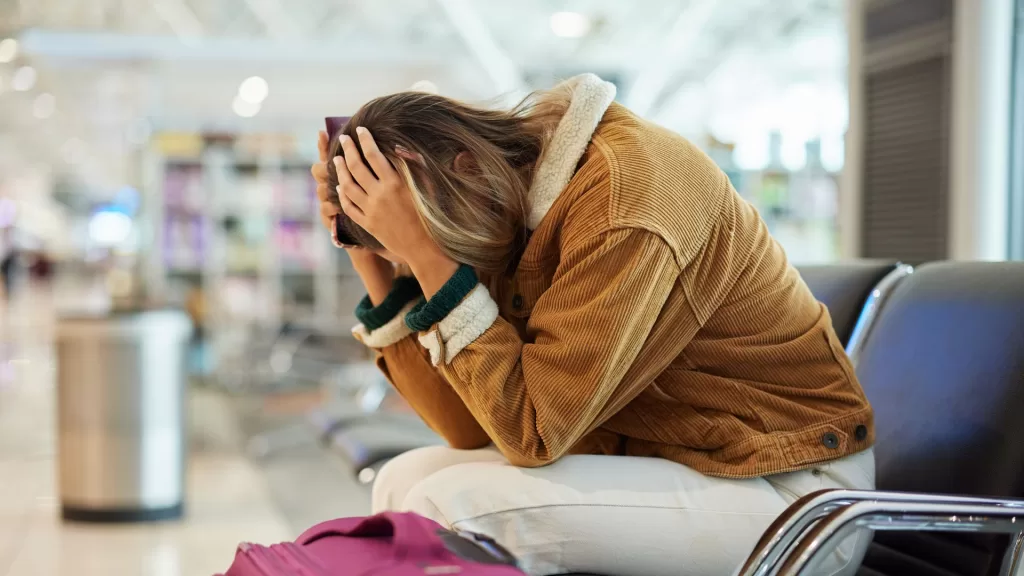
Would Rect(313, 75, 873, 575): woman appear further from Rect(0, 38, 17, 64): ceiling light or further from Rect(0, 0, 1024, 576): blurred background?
Rect(0, 38, 17, 64): ceiling light

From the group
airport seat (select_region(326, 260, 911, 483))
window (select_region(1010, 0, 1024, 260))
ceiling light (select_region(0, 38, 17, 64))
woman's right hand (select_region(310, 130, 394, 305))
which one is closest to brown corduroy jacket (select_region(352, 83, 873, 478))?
woman's right hand (select_region(310, 130, 394, 305))

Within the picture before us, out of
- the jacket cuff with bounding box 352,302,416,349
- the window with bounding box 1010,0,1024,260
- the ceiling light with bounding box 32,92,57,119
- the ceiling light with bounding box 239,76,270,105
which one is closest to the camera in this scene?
the jacket cuff with bounding box 352,302,416,349

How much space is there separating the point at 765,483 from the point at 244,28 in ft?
54.3

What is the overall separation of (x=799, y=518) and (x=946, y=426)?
53 cm

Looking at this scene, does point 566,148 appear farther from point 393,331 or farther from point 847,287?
point 847,287

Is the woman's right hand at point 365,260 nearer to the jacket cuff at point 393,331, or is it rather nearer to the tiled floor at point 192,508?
the jacket cuff at point 393,331

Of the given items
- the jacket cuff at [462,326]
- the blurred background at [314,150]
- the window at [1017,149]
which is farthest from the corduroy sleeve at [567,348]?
the window at [1017,149]

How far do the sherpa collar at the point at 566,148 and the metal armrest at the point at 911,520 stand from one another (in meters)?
0.55

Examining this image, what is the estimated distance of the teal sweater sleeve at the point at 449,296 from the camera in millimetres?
1323

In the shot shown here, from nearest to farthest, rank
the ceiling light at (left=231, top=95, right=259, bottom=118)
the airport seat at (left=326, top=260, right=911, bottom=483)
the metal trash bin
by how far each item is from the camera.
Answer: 1. the airport seat at (left=326, top=260, right=911, bottom=483)
2. the metal trash bin
3. the ceiling light at (left=231, top=95, right=259, bottom=118)

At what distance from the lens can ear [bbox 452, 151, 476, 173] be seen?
1.39 meters

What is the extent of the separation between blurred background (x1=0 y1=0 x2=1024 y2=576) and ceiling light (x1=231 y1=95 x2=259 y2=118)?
2.4 inches

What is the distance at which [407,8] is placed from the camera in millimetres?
15383

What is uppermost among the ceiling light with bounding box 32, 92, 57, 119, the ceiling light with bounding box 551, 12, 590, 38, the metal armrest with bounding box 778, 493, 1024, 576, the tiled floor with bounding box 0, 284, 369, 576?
the ceiling light with bounding box 32, 92, 57, 119
